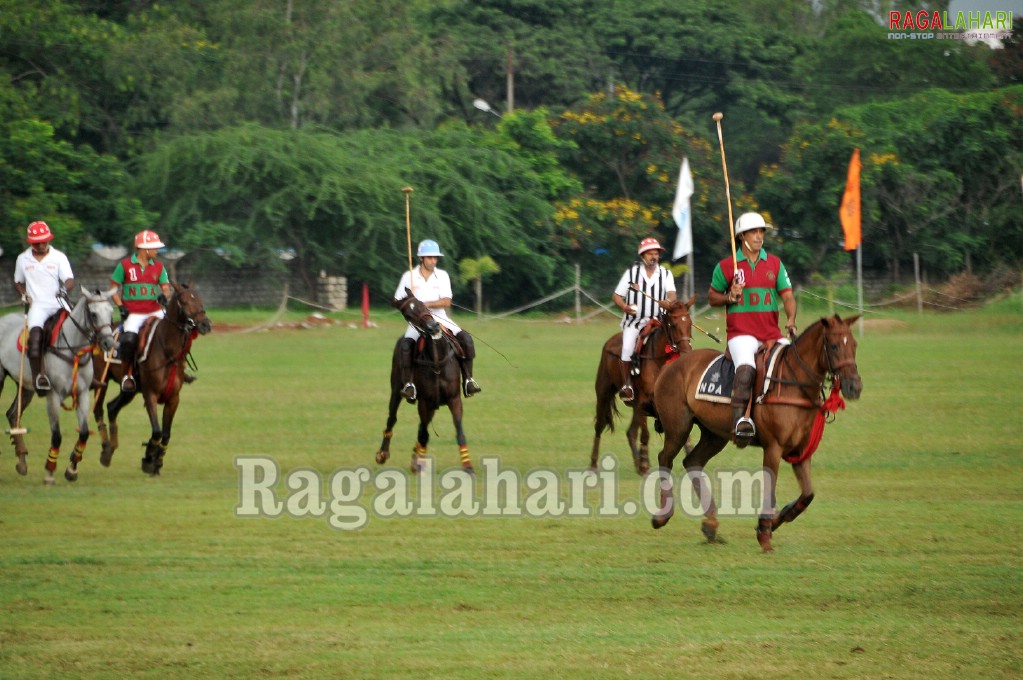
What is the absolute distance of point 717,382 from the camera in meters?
11.1

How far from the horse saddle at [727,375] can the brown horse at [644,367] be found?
157cm

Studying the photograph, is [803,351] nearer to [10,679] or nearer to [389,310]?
[10,679]

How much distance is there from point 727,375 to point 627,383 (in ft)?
12.1

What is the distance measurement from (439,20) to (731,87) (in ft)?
41.3

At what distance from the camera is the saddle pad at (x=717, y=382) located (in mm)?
11062

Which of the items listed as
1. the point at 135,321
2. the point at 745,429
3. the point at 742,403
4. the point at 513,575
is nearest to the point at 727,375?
the point at 742,403

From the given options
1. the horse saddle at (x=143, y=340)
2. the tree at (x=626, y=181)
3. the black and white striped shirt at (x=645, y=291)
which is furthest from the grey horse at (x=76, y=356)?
the tree at (x=626, y=181)

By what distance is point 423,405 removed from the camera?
49.6 feet

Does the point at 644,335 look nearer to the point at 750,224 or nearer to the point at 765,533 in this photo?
the point at 750,224

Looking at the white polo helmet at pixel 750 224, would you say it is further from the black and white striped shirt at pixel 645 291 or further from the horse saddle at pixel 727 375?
the black and white striped shirt at pixel 645 291

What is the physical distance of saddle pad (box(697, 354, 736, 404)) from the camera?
11062 mm

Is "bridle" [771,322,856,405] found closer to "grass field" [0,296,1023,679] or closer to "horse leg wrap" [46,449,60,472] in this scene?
"grass field" [0,296,1023,679]

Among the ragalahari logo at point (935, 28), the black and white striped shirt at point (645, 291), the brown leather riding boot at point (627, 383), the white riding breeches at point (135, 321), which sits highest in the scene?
the ragalahari logo at point (935, 28)

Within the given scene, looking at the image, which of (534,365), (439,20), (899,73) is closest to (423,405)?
(534,365)
